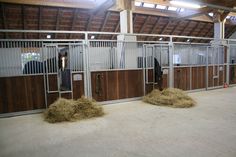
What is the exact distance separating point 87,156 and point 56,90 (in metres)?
2.49

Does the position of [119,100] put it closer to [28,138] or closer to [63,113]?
[63,113]

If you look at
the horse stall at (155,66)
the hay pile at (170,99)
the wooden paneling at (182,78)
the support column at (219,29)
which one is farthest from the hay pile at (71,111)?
the support column at (219,29)

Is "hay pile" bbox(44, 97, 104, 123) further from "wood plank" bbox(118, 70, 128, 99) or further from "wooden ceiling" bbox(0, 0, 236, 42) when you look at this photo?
"wooden ceiling" bbox(0, 0, 236, 42)

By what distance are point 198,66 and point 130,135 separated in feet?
15.1

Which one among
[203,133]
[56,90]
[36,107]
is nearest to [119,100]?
[56,90]

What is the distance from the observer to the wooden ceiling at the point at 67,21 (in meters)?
7.47

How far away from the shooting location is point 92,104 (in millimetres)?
3949

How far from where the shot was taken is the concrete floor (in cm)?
224

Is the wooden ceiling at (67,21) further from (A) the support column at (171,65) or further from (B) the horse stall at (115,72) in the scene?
(A) the support column at (171,65)

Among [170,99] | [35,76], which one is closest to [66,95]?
[35,76]

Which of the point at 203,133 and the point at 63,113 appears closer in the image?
the point at 203,133

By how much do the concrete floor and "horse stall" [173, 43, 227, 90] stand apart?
2.15 meters

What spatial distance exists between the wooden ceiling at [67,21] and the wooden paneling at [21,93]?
4.13 meters

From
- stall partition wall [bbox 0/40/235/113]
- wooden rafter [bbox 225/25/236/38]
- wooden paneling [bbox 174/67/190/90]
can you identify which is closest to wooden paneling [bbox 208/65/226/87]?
stall partition wall [bbox 0/40/235/113]
